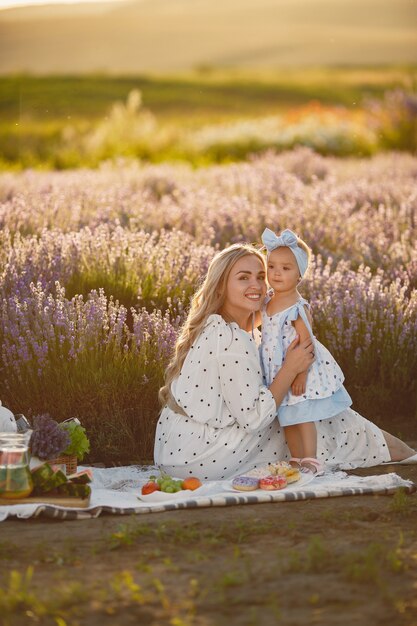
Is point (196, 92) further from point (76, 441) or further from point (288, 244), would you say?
point (76, 441)

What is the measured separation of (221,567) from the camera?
3.65 m

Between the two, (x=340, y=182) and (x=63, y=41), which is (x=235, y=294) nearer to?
(x=340, y=182)

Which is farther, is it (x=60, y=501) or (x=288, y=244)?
(x=288, y=244)

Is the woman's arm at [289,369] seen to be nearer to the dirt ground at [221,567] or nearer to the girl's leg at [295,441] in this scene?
the girl's leg at [295,441]

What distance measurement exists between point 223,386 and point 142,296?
4.73 ft

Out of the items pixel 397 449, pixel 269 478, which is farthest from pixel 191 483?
→ pixel 397 449

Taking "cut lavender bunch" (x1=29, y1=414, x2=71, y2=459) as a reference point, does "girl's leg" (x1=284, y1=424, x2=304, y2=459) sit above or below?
below

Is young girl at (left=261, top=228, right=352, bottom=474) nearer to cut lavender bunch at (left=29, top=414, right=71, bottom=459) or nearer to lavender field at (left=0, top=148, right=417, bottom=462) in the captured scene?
lavender field at (left=0, top=148, right=417, bottom=462)

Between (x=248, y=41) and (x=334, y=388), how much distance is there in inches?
1946

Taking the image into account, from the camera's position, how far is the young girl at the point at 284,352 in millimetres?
5242

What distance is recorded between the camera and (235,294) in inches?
205

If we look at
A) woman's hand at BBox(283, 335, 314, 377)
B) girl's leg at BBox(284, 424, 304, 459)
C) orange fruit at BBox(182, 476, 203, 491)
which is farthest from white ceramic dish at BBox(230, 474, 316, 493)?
woman's hand at BBox(283, 335, 314, 377)

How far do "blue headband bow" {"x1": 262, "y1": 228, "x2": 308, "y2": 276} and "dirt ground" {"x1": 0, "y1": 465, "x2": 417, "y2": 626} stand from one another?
1169mm

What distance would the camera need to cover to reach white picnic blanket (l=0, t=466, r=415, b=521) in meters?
4.43
